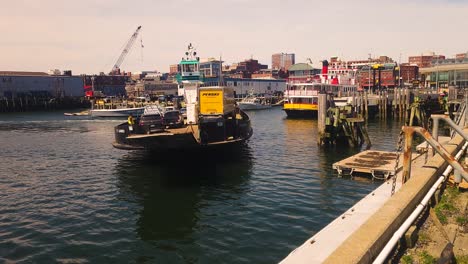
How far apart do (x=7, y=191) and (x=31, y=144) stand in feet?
66.2

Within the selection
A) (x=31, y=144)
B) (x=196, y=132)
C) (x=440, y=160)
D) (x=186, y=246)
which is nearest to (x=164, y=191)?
(x=196, y=132)

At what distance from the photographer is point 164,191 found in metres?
19.0

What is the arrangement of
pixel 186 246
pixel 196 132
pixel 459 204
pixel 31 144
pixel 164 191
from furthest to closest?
pixel 31 144 < pixel 196 132 < pixel 164 191 < pixel 186 246 < pixel 459 204

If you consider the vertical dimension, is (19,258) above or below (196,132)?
below

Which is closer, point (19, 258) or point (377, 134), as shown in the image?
point (19, 258)

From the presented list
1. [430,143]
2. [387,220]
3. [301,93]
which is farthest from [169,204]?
[301,93]

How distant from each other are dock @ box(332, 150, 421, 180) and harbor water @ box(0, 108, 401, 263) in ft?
2.24

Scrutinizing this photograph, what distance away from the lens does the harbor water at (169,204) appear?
480 inches

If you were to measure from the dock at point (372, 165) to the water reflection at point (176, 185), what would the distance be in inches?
235

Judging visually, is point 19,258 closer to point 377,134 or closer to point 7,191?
point 7,191

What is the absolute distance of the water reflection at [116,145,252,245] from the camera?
14190 millimetres

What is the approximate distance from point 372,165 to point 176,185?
11.6 metres

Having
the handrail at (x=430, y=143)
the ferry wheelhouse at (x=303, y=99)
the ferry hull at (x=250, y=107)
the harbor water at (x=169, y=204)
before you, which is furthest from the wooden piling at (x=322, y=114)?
the ferry hull at (x=250, y=107)

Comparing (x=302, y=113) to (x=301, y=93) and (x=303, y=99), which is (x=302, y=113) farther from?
(x=301, y=93)
